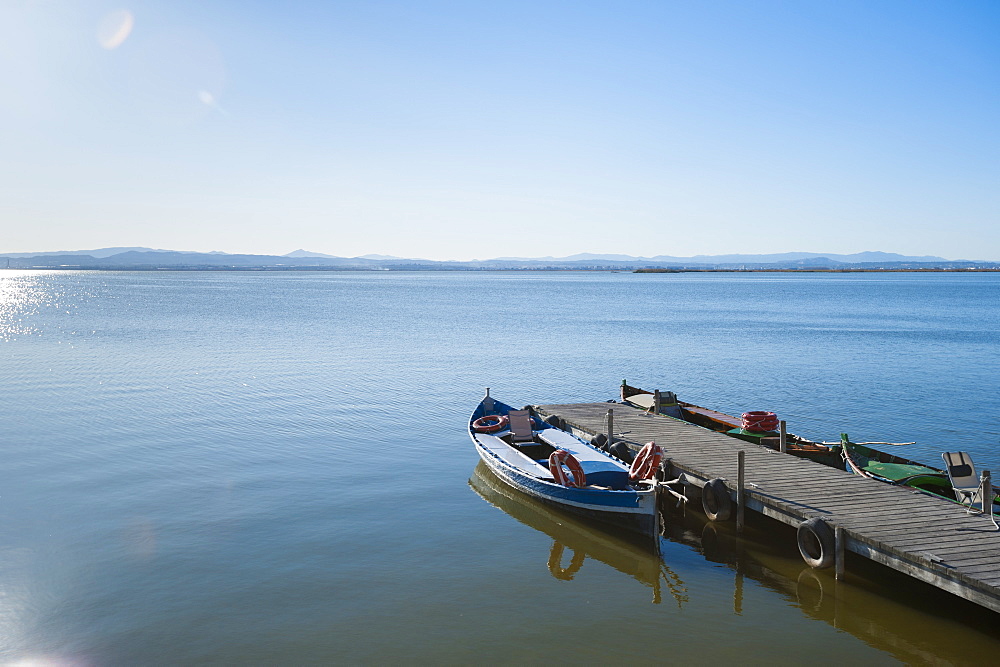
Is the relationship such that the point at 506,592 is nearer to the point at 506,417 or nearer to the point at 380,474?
the point at 380,474

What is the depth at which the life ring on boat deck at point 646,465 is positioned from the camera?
53.2ft

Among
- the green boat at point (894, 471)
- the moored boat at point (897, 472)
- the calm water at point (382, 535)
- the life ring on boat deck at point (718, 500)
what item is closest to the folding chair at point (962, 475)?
the moored boat at point (897, 472)

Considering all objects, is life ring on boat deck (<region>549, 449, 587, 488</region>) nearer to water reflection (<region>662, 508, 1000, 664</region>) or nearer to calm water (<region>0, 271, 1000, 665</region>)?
calm water (<region>0, 271, 1000, 665</region>)

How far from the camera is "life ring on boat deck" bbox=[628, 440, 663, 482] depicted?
53.2 feet

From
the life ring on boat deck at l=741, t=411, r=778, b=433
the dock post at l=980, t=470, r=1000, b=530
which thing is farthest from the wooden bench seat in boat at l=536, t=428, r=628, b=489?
the dock post at l=980, t=470, r=1000, b=530

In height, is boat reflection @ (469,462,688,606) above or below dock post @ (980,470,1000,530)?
below

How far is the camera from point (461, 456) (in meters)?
22.6

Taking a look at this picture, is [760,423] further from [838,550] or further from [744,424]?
[838,550]

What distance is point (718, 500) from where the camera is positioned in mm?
16281

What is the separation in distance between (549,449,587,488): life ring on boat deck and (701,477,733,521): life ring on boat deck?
105 inches

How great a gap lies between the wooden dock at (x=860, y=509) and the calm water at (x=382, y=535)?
1.10 m

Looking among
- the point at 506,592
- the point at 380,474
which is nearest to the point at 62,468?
the point at 380,474

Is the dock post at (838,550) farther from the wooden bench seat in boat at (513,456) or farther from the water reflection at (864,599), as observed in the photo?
the wooden bench seat in boat at (513,456)

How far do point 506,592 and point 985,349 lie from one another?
45.5 m
